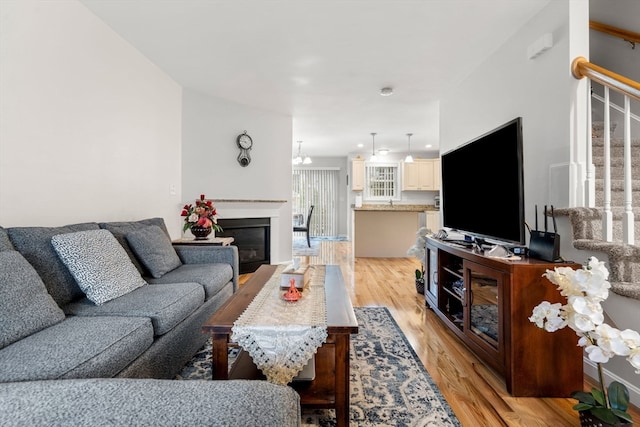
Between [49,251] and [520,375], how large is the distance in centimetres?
256

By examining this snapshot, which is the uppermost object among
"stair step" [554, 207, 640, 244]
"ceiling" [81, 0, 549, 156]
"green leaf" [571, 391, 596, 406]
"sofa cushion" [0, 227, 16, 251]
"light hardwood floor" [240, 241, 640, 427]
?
"ceiling" [81, 0, 549, 156]

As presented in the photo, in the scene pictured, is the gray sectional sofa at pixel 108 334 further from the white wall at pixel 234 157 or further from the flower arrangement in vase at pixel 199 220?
the white wall at pixel 234 157

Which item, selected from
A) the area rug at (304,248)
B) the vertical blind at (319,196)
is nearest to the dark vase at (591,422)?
the area rug at (304,248)

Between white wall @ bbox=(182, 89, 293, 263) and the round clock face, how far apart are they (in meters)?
0.07

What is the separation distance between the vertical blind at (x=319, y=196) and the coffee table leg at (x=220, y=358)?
7834 mm

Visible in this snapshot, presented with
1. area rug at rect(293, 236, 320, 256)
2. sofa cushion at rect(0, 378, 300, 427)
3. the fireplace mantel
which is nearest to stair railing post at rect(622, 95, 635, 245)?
sofa cushion at rect(0, 378, 300, 427)

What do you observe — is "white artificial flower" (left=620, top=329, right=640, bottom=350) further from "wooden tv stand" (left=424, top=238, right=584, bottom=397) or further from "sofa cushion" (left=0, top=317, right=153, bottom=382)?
"sofa cushion" (left=0, top=317, right=153, bottom=382)

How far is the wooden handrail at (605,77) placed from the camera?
5.38ft

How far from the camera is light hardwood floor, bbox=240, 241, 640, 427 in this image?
1.48 metres

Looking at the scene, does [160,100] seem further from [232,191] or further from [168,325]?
[168,325]

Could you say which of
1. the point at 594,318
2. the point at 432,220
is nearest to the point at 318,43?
the point at 594,318

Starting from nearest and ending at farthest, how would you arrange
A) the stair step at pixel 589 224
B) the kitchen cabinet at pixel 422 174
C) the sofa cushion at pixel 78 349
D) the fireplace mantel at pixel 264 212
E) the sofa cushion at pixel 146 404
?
the sofa cushion at pixel 146 404 < the sofa cushion at pixel 78 349 < the stair step at pixel 589 224 < the fireplace mantel at pixel 264 212 < the kitchen cabinet at pixel 422 174

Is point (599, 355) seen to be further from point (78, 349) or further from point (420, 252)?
point (420, 252)

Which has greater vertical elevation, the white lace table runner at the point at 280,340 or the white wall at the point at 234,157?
the white wall at the point at 234,157
